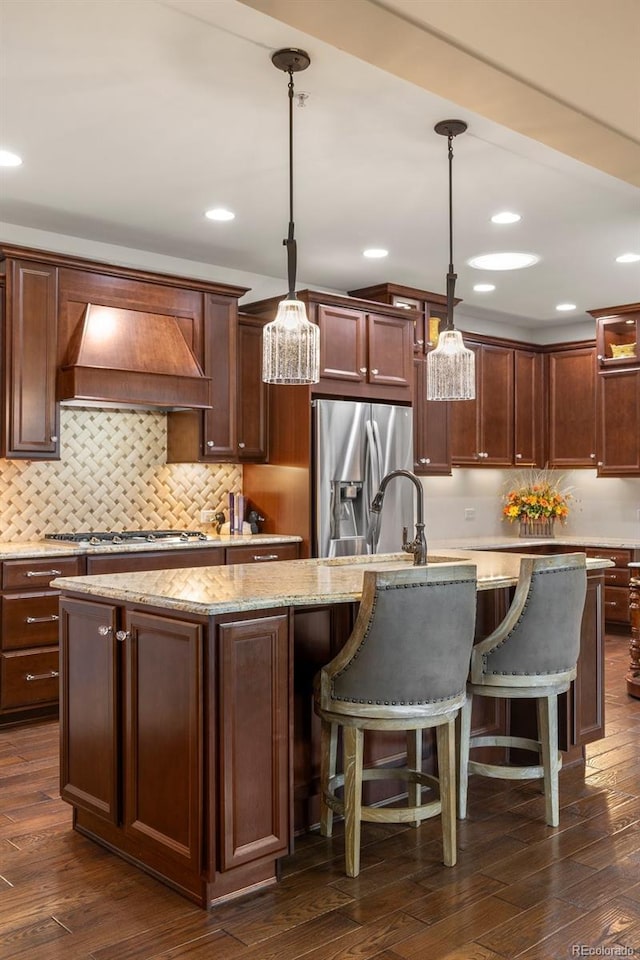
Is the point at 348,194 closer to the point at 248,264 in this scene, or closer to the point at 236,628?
the point at 248,264

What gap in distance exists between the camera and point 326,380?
5648 millimetres

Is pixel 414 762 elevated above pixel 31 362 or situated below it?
below

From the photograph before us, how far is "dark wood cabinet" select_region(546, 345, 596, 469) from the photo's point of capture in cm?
775

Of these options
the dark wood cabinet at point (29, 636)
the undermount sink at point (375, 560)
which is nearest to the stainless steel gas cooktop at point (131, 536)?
the dark wood cabinet at point (29, 636)

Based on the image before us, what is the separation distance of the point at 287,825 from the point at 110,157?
9.86ft

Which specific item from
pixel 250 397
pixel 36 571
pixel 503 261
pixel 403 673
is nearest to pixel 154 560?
pixel 36 571

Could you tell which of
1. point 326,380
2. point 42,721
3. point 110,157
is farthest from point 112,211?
point 42,721

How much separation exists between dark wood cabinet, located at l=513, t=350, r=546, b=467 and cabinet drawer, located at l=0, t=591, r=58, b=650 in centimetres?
460

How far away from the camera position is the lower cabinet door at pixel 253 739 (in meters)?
2.51

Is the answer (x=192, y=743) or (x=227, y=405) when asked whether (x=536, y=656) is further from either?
(x=227, y=405)

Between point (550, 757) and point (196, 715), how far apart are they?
4.50 ft

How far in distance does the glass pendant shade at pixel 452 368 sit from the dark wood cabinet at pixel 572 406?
4321 millimetres

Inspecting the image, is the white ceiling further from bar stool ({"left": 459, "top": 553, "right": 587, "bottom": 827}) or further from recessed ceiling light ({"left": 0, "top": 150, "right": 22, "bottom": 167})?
bar stool ({"left": 459, "top": 553, "right": 587, "bottom": 827})

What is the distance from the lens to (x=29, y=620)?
4.54 metres
